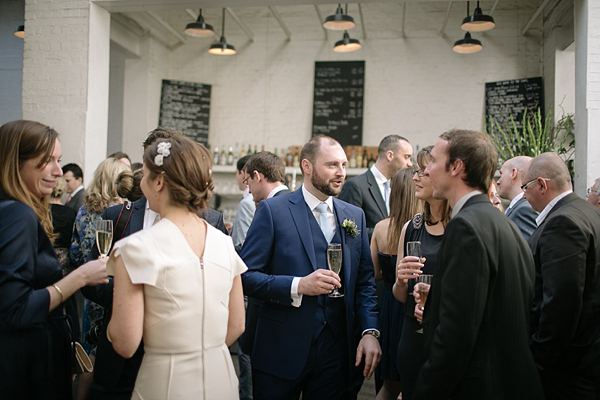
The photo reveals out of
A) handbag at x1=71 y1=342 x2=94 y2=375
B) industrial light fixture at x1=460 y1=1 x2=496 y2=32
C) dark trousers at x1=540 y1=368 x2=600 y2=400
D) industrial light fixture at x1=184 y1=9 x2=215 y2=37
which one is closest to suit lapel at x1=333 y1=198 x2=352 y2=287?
dark trousers at x1=540 y1=368 x2=600 y2=400

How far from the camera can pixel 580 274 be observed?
2480mm

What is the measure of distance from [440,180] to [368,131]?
7481 mm

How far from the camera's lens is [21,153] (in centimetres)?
210

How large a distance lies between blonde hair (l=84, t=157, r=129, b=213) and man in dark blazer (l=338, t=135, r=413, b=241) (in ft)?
6.46

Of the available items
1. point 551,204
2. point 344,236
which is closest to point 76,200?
point 344,236

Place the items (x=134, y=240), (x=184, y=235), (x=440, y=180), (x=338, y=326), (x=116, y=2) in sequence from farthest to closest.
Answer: (x=116, y=2)
(x=338, y=326)
(x=440, y=180)
(x=184, y=235)
(x=134, y=240)

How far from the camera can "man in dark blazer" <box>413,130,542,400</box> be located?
1797mm

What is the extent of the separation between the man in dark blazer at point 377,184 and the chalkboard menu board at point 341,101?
4330 millimetres

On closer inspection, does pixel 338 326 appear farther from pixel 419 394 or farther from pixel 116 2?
pixel 116 2

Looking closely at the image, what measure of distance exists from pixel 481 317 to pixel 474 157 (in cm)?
59

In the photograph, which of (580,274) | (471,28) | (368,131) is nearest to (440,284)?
(580,274)

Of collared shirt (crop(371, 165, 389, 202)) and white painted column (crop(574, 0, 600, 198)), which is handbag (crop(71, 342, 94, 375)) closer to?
collared shirt (crop(371, 165, 389, 202))

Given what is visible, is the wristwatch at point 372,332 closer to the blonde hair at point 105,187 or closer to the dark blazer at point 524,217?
the dark blazer at point 524,217

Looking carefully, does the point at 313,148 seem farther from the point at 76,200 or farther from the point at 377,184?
the point at 76,200
